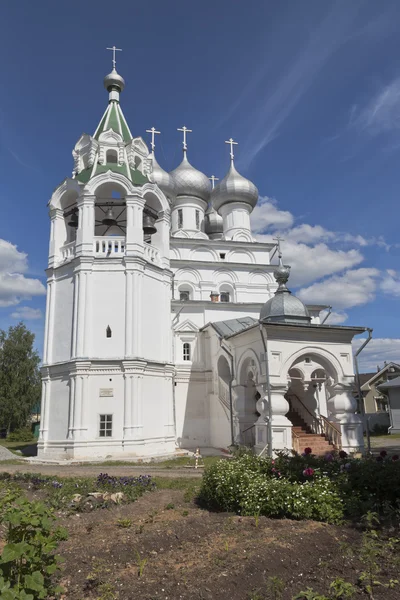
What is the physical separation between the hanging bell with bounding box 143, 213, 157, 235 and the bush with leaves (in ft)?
46.6

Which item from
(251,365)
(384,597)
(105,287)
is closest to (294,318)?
(251,365)

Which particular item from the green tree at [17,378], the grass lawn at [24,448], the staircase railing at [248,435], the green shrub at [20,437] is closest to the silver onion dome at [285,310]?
the staircase railing at [248,435]

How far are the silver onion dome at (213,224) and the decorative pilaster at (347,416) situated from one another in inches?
616

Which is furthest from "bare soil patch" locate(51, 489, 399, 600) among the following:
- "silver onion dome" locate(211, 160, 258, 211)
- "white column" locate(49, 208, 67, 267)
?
"silver onion dome" locate(211, 160, 258, 211)

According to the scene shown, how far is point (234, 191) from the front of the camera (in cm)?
2480

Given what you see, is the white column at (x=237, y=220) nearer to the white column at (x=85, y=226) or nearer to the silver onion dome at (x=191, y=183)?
the silver onion dome at (x=191, y=183)

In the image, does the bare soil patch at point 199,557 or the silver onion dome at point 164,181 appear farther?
the silver onion dome at point 164,181

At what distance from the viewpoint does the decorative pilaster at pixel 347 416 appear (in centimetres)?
1295

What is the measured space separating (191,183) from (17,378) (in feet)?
59.2

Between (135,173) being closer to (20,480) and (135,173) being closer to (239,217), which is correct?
(239,217)

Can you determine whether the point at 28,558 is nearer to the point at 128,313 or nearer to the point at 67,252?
the point at 128,313

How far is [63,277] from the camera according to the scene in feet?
54.7

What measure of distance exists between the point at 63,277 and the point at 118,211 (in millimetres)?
3915

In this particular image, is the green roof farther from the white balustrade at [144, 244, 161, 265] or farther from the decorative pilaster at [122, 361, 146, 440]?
the decorative pilaster at [122, 361, 146, 440]
